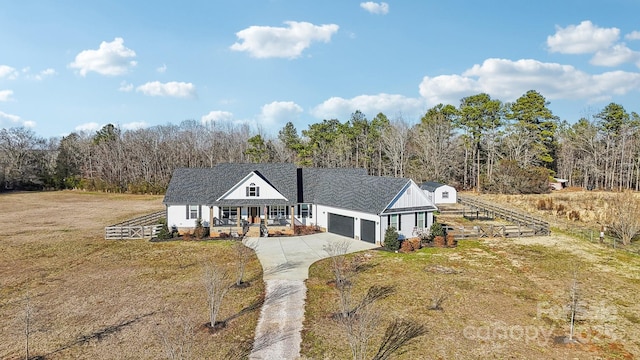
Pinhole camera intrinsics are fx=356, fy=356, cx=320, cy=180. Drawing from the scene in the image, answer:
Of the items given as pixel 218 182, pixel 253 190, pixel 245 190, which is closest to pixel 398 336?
pixel 253 190

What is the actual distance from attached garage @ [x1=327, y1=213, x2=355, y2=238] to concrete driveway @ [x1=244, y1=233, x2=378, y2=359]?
67 cm

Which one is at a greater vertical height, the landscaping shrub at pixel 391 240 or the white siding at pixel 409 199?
the white siding at pixel 409 199

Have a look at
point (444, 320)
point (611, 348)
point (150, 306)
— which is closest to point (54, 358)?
point (150, 306)

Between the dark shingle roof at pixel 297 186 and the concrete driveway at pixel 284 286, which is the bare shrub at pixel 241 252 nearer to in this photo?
the concrete driveway at pixel 284 286

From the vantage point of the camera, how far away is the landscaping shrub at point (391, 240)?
26.0m

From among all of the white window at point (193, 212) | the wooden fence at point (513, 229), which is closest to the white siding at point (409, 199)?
the wooden fence at point (513, 229)

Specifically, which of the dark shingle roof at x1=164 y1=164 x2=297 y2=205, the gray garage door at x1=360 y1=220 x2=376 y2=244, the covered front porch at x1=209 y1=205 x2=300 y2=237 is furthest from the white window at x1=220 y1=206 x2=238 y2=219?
the gray garage door at x1=360 y1=220 x2=376 y2=244

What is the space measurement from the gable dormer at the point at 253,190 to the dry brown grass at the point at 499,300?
11519 millimetres

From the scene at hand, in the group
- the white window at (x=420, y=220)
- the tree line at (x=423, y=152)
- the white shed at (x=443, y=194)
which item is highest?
the tree line at (x=423, y=152)

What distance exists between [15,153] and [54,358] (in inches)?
3331

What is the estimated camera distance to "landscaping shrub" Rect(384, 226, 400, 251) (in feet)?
85.3

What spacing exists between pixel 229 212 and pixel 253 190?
10.2 feet

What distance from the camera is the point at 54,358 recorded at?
1178 cm

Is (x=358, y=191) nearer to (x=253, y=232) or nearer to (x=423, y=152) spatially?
(x=253, y=232)
